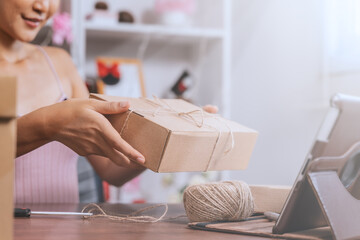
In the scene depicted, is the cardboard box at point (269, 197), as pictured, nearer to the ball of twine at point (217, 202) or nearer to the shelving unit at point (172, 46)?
the ball of twine at point (217, 202)

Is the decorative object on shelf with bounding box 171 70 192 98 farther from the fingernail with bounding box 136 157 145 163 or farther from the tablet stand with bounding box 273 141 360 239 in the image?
the tablet stand with bounding box 273 141 360 239

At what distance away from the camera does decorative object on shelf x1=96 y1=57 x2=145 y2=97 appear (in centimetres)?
228

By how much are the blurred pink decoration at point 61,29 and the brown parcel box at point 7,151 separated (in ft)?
5.57

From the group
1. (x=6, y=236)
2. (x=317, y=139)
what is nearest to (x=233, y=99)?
(x=317, y=139)

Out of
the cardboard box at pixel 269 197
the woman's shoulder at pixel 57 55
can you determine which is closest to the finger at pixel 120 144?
the cardboard box at pixel 269 197

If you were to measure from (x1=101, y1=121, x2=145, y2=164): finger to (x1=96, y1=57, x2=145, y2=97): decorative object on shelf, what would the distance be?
55.7 inches

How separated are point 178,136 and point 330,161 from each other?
0.25m

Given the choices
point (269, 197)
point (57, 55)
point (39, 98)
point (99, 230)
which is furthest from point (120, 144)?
point (57, 55)

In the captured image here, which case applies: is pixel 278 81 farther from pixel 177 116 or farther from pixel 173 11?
pixel 177 116

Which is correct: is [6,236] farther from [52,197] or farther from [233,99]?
[233,99]

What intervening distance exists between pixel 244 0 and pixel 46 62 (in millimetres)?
1242

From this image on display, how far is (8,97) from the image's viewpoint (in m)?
0.42

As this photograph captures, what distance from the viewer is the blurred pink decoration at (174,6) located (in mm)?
2371

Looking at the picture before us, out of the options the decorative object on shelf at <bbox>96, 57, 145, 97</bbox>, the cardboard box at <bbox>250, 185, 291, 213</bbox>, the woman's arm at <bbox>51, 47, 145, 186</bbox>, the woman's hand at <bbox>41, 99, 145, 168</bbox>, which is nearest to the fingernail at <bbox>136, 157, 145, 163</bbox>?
the woman's hand at <bbox>41, 99, 145, 168</bbox>
